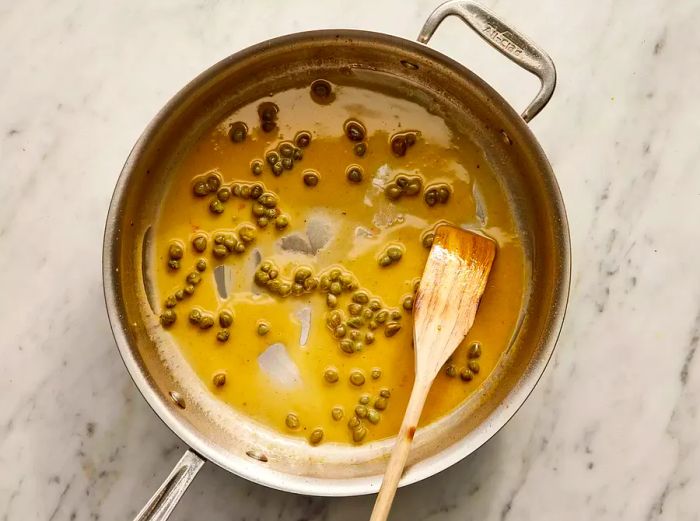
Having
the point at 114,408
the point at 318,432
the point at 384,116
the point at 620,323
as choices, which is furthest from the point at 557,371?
the point at 114,408

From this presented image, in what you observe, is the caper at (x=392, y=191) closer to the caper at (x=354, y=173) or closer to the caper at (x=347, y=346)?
the caper at (x=354, y=173)

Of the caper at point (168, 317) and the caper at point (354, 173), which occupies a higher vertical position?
the caper at point (354, 173)

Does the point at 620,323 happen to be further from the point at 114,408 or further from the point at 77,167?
the point at 77,167

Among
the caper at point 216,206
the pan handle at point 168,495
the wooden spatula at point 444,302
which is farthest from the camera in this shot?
the caper at point 216,206

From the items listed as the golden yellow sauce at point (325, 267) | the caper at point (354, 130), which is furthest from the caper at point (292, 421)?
the caper at point (354, 130)

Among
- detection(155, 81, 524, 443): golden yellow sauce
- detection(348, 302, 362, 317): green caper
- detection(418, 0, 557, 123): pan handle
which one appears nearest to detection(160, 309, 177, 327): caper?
detection(155, 81, 524, 443): golden yellow sauce
